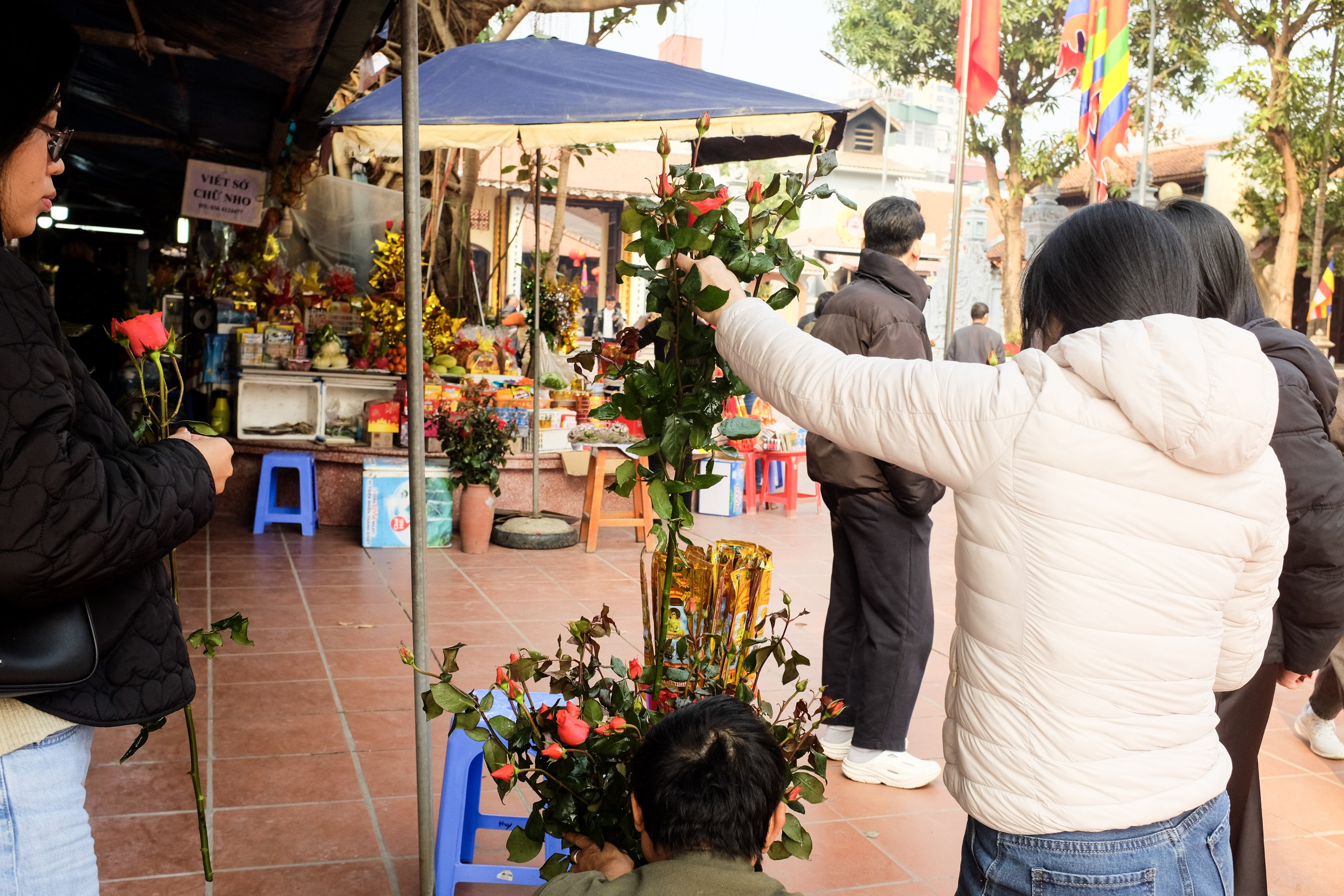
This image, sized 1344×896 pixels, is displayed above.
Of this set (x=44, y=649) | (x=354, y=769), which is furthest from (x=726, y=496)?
(x=44, y=649)

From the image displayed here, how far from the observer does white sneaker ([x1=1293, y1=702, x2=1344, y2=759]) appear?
13.7ft

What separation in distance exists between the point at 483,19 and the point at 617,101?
423 cm

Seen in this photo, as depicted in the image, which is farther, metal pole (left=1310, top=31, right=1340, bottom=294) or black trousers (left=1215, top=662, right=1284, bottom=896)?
metal pole (left=1310, top=31, right=1340, bottom=294)

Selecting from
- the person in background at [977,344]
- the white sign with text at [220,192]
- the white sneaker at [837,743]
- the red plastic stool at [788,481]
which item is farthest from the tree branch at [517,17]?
the white sneaker at [837,743]

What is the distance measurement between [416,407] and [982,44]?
500 centimetres

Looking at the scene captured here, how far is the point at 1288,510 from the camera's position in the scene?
2350 mm

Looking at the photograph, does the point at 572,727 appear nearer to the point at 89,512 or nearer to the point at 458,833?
the point at 89,512

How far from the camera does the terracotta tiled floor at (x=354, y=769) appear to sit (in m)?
2.91

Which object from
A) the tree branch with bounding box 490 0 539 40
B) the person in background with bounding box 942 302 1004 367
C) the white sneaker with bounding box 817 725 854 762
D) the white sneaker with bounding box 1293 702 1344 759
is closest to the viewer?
the white sneaker with bounding box 817 725 854 762

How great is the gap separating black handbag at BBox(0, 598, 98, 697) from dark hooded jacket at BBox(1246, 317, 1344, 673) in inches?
87.5

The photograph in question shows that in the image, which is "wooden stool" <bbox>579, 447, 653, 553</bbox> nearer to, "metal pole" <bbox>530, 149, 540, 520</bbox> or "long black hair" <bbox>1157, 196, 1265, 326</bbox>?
"metal pole" <bbox>530, 149, 540, 520</bbox>

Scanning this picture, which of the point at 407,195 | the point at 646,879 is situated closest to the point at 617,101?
the point at 407,195

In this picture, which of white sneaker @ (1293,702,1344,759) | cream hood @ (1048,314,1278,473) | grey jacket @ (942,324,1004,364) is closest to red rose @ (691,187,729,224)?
cream hood @ (1048,314,1278,473)

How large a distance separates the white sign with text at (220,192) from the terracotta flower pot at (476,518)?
8.54ft
